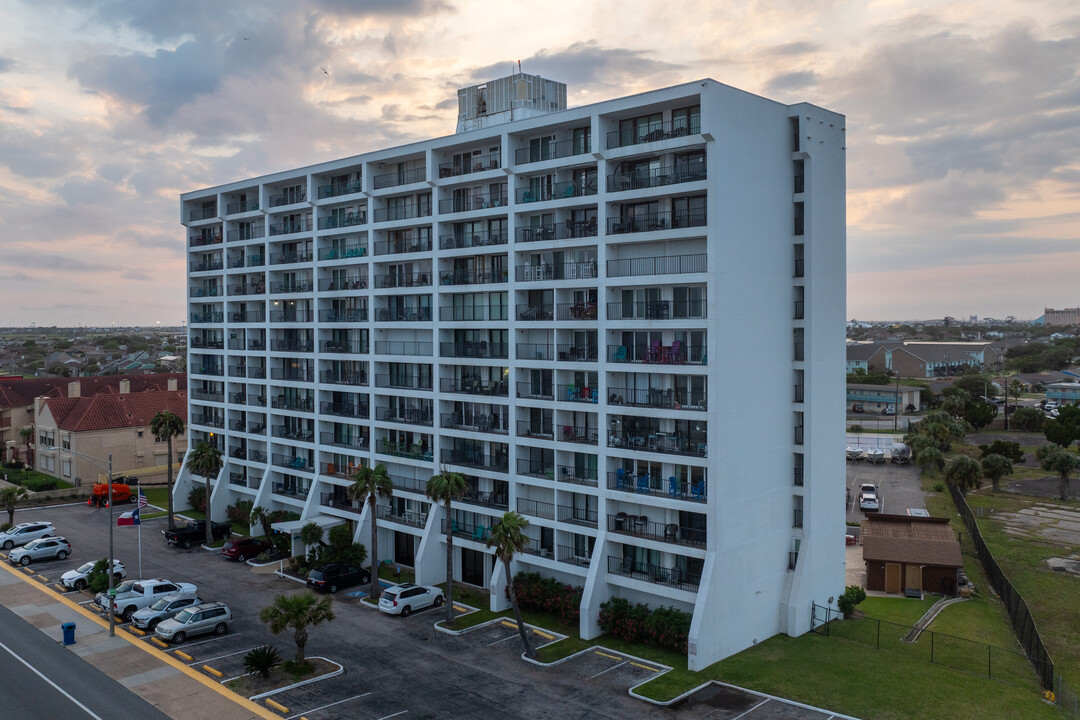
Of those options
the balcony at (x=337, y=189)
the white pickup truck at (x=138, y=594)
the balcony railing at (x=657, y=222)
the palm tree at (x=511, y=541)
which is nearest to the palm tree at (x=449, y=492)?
the palm tree at (x=511, y=541)

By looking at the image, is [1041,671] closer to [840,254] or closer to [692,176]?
[840,254]

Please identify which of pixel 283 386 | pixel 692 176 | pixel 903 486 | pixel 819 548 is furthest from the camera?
pixel 903 486

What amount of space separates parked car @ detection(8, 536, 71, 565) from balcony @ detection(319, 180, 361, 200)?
3076cm

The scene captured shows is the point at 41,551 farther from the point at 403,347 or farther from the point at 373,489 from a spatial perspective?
the point at 403,347

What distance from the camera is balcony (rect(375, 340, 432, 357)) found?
53694mm

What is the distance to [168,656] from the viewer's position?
38094mm

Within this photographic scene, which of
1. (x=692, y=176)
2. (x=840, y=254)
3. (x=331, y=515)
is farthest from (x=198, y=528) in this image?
(x=840, y=254)

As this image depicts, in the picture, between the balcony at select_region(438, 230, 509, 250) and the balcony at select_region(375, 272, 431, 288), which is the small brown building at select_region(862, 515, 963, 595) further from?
the balcony at select_region(375, 272, 431, 288)

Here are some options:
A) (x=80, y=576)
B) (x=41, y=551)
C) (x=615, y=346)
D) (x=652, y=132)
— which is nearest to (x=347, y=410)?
(x=80, y=576)

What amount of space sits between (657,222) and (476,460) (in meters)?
19.3

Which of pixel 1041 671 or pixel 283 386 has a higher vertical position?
pixel 283 386

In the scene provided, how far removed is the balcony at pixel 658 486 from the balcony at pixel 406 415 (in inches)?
626

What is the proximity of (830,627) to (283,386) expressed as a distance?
143 feet

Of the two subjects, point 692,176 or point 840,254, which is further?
point 840,254
